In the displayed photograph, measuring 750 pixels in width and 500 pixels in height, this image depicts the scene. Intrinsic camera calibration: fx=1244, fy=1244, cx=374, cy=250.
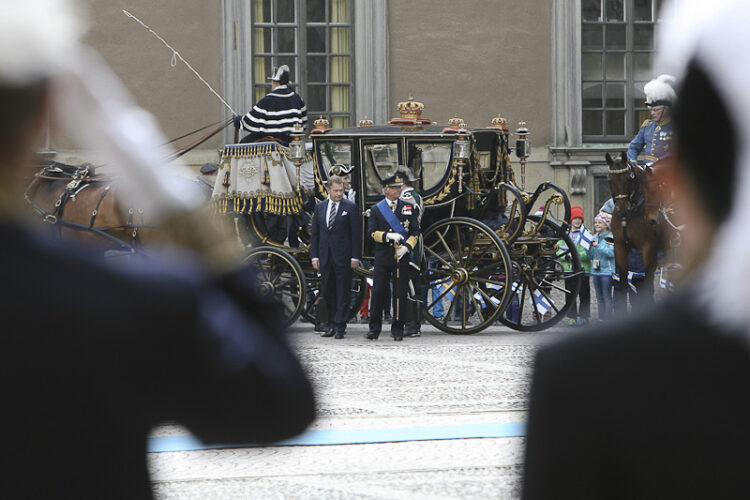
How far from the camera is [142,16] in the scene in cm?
2039

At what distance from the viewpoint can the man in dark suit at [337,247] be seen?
12.7m

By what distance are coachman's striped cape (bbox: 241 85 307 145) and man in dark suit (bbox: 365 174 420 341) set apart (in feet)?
5.37

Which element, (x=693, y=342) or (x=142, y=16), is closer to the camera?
(x=693, y=342)

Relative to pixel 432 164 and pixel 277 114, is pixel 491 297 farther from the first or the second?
pixel 277 114

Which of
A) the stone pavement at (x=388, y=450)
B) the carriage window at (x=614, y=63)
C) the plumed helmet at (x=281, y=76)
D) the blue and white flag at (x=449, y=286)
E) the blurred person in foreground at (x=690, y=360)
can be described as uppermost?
the carriage window at (x=614, y=63)

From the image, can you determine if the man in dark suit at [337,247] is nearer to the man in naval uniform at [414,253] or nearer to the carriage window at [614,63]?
the man in naval uniform at [414,253]

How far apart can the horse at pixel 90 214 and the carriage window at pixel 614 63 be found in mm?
9228

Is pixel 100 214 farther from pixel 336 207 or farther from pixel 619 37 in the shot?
pixel 619 37

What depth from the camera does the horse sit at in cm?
1374

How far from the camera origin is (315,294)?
44.9 feet

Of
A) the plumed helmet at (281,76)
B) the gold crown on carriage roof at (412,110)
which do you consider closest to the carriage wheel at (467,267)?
the gold crown on carriage roof at (412,110)

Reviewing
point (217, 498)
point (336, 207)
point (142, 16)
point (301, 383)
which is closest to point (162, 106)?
point (142, 16)

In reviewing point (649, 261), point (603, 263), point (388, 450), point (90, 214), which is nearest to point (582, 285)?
point (603, 263)

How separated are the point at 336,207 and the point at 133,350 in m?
11.2
